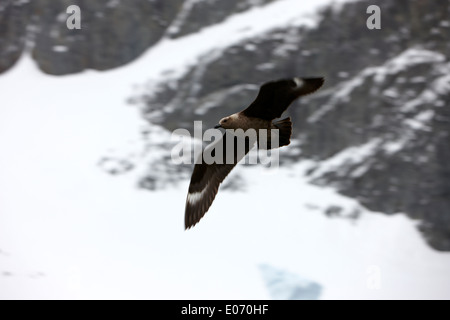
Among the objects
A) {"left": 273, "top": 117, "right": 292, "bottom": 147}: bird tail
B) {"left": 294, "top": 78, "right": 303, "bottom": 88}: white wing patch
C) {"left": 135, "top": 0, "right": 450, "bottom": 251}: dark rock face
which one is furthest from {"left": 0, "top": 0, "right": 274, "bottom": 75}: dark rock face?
{"left": 294, "top": 78, "right": 303, "bottom": 88}: white wing patch

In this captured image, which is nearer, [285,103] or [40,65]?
[285,103]

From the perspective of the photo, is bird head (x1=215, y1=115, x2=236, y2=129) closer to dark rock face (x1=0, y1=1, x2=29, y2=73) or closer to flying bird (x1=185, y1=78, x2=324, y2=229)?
flying bird (x1=185, y1=78, x2=324, y2=229)

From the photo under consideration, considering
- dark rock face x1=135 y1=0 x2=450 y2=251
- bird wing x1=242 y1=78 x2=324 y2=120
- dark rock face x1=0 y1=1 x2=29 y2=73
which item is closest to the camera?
bird wing x1=242 y1=78 x2=324 y2=120

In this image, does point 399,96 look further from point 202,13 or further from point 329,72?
point 202,13

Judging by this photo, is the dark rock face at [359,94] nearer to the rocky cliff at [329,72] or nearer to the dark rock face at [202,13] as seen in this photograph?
the rocky cliff at [329,72]

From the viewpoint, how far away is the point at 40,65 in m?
28.1

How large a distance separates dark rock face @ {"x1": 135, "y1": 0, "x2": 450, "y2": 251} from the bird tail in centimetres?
1727

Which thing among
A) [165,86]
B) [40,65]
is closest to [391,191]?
[165,86]

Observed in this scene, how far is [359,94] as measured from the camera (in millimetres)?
26562

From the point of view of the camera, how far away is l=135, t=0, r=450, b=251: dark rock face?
25.2 meters

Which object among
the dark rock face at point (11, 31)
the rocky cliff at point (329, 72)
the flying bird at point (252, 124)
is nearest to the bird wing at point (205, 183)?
the flying bird at point (252, 124)

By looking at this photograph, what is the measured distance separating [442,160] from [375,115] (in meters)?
3.30
